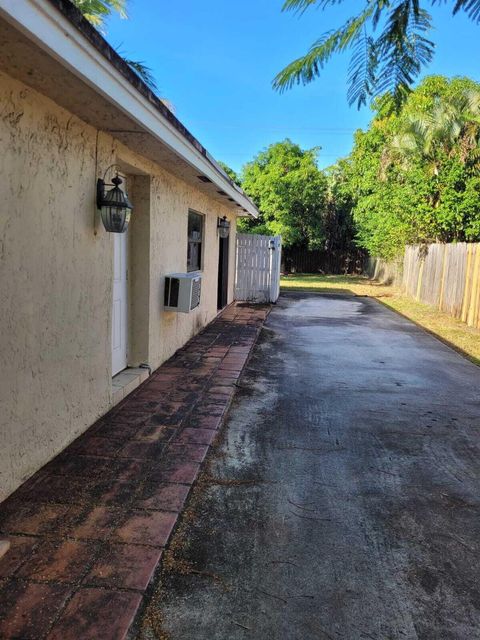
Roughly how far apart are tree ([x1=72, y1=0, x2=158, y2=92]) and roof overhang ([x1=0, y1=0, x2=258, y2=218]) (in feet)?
8.73

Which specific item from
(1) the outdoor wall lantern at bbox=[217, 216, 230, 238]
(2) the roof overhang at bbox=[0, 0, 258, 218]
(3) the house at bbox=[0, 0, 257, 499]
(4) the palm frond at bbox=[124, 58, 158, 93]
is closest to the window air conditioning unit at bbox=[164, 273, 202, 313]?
(3) the house at bbox=[0, 0, 257, 499]

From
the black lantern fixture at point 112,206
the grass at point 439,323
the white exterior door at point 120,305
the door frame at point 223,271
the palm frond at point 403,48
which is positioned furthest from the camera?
the door frame at point 223,271

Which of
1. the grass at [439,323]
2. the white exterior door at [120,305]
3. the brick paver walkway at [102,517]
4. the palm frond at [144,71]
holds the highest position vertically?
the palm frond at [144,71]

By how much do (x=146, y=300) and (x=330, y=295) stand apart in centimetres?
1187

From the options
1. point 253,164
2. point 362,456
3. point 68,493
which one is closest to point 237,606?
point 68,493

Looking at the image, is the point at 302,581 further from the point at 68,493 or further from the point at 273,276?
the point at 273,276

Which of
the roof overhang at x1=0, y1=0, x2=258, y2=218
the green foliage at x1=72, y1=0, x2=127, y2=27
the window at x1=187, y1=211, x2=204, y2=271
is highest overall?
the green foliage at x1=72, y1=0, x2=127, y2=27

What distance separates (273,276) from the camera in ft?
43.8

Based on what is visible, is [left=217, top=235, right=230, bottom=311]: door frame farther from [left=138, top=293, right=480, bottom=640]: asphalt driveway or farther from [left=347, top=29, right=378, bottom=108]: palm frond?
[left=347, top=29, right=378, bottom=108]: palm frond

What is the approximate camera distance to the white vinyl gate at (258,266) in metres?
13.4

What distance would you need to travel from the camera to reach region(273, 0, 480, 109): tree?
6.03 feet

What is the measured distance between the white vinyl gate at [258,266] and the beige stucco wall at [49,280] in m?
8.70

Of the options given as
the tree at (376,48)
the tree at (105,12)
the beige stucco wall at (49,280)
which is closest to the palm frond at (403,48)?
the tree at (376,48)

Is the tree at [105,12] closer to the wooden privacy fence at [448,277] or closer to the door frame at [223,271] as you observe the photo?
the door frame at [223,271]
